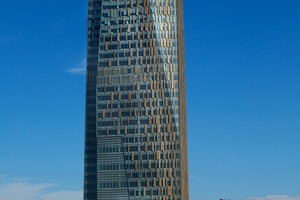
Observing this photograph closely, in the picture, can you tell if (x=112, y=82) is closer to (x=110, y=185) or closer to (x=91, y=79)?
(x=91, y=79)

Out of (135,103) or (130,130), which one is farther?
(135,103)

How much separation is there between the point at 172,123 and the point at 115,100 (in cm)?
2151

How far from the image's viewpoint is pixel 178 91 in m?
186

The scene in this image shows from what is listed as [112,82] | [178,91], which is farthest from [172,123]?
[112,82]

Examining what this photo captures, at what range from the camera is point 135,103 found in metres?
188

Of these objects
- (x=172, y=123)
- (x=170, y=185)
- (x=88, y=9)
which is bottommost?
(x=170, y=185)

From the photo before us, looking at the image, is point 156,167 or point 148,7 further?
point 148,7

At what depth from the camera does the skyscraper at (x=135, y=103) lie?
593ft

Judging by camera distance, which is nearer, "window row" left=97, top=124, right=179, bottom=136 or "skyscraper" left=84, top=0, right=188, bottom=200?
"skyscraper" left=84, top=0, right=188, bottom=200

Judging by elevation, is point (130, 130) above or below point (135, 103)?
below

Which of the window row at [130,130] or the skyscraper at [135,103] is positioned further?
the window row at [130,130]

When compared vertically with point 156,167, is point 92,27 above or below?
above

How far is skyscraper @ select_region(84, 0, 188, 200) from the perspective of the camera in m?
181

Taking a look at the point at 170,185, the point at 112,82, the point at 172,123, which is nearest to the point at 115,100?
the point at 112,82
